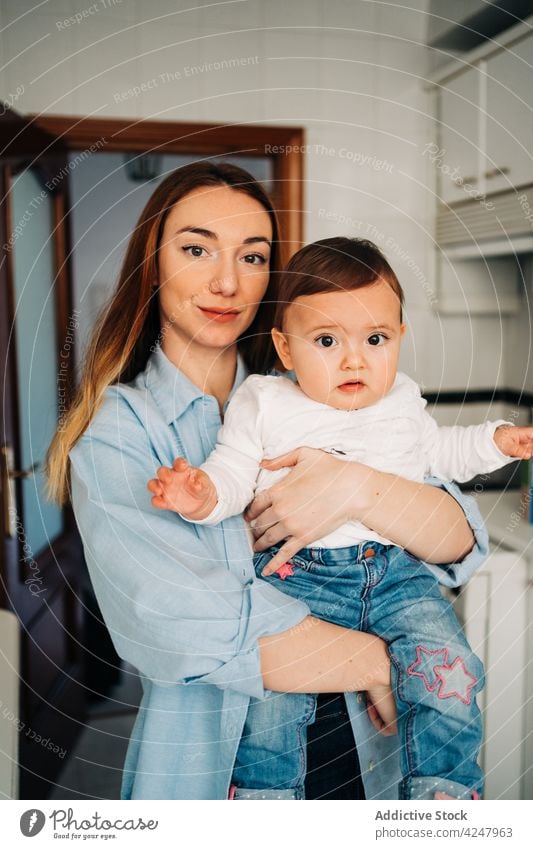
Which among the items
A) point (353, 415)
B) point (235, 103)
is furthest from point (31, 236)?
point (353, 415)

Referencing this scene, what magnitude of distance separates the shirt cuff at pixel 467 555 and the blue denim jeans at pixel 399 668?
0.06 ft

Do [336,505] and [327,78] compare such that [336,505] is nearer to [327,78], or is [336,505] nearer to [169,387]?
[169,387]

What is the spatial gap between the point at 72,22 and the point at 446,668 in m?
0.83

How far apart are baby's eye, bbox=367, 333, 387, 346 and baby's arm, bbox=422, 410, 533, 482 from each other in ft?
0.27

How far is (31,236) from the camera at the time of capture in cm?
135

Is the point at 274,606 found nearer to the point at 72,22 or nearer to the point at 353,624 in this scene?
the point at 353,624

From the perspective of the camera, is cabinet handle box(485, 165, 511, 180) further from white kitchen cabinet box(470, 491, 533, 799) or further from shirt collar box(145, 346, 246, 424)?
shirt collar box(145, 346, 246, 424)

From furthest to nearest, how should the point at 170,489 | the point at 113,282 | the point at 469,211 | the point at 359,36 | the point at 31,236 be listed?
the point at 31,236, the point at 469,211, the point at 359,36, the point at 113,282, the point at 170,489

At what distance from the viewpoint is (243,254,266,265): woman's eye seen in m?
0.69

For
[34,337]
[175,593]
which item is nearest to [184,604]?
[175,593]

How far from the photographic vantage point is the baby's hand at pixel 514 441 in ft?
2.29

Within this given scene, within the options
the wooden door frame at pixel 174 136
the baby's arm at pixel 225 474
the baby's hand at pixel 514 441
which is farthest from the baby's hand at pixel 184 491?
the wooden door frame at pixel 174 136

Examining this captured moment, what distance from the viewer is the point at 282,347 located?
680mm

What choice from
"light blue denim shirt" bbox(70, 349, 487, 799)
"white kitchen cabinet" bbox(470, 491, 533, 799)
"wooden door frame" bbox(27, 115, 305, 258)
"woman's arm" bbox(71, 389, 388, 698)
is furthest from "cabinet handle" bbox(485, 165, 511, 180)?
"woman's arm" bbox(71, 389, 388, 698)
